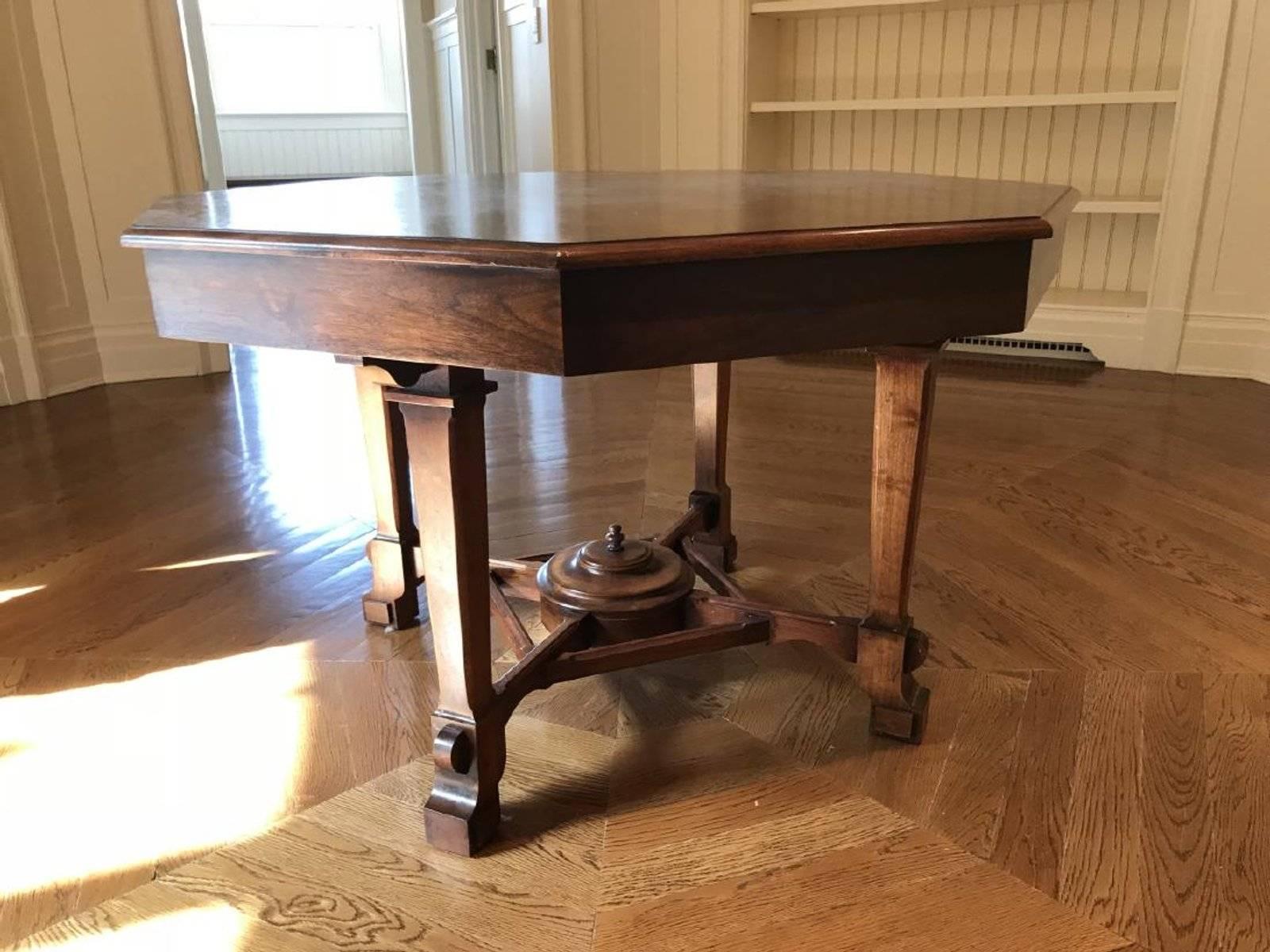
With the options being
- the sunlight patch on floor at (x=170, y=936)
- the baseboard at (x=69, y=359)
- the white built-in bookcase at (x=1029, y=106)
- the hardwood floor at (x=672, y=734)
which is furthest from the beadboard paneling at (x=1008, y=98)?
Answer: the sunlight patch on floor at (x=170, y=936)

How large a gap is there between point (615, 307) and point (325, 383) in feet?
8.70

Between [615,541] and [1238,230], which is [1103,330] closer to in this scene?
[1238,230]

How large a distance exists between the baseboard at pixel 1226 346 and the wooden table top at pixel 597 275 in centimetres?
234

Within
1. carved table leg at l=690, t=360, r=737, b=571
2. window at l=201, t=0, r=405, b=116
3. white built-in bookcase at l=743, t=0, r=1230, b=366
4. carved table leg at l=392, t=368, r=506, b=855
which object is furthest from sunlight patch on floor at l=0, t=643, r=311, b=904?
window at l=201, t=0, r=405, b=116

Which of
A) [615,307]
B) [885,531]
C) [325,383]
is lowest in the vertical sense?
[325,383]

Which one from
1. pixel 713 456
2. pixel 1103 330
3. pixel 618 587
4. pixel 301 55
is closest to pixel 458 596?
pixel 618 587

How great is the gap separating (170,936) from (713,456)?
3.37 feet

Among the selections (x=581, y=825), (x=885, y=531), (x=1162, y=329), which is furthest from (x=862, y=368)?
(x=581, y=825)

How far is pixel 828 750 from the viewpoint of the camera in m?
1.29

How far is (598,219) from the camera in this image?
0.95m

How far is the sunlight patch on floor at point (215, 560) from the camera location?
186 cm

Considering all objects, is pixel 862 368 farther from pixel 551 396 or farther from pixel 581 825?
pixel 581 825

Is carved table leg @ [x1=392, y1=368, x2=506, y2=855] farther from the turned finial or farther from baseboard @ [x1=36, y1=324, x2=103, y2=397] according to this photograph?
baseboard @ [x1=36, y1=324, x2=103, y2=397]

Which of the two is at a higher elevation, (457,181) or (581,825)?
(457,181)
